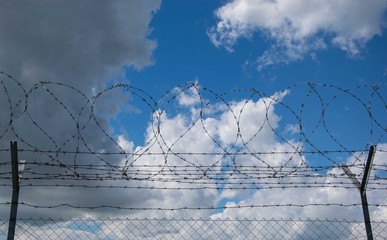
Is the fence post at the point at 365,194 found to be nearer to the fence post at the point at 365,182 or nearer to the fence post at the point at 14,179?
the fence post at the point at 365,182

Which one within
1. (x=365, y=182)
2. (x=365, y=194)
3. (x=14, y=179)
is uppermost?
(x=14, y=179)

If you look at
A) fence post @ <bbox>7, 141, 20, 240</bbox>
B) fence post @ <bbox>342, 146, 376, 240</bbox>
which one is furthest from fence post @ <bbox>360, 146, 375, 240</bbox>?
fence post @ <bbox>7, 141, 20, 240</bbox>

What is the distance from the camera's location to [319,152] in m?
8.37

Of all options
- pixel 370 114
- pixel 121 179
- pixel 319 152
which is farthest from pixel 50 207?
pixel 370 114

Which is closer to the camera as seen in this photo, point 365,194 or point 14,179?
point 14,179

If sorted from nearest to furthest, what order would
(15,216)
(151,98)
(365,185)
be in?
(15,216), (365,185), (151,98)

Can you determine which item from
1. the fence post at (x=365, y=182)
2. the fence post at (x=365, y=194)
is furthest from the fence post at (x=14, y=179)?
the fence post at (x=365, y=194)

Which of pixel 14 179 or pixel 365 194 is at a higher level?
pixel 14 179

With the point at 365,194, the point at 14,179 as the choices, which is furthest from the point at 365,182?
the point at 14,179

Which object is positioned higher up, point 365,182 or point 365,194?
point 365,182

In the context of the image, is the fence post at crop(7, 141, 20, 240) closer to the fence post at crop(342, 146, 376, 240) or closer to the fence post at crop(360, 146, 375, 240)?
the fence post at crop(342, 146, 376, 240)

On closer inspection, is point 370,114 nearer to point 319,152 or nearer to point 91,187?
point 319,152

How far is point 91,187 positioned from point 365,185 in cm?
438

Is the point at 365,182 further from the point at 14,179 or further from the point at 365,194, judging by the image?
the point at 14,179
